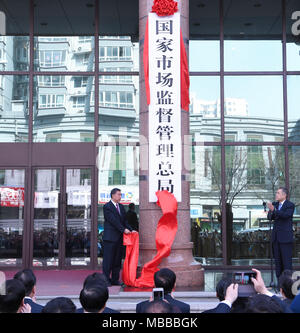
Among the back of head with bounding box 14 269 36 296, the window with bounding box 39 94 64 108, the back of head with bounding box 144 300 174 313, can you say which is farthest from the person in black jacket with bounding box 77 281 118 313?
the window with bounding box 39 94 64 108

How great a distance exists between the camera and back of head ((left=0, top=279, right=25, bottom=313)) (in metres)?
3.12

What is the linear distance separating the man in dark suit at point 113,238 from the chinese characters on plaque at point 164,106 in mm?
690

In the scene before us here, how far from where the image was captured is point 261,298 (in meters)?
2.67

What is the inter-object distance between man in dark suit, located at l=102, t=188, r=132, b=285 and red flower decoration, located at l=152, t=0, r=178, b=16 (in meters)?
3.50

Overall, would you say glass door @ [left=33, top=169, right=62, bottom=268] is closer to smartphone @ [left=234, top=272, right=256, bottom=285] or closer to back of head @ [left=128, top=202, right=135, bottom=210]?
back of head @ [left=128, top=202, right=135, bottom=210]

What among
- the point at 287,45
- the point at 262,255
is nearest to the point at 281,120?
the point at 287,45

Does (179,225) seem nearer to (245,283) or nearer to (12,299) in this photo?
(245,283)

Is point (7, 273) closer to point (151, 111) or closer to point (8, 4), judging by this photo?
point (151, 111)

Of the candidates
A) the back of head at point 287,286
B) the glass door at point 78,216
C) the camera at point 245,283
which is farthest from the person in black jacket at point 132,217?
the camera at point 245,283

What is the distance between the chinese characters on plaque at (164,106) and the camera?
28.9 ft

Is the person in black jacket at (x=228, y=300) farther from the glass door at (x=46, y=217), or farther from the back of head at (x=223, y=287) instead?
the glass door at (x=46, y=217)

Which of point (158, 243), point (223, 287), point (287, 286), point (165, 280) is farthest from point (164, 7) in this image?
point (223, 287)
